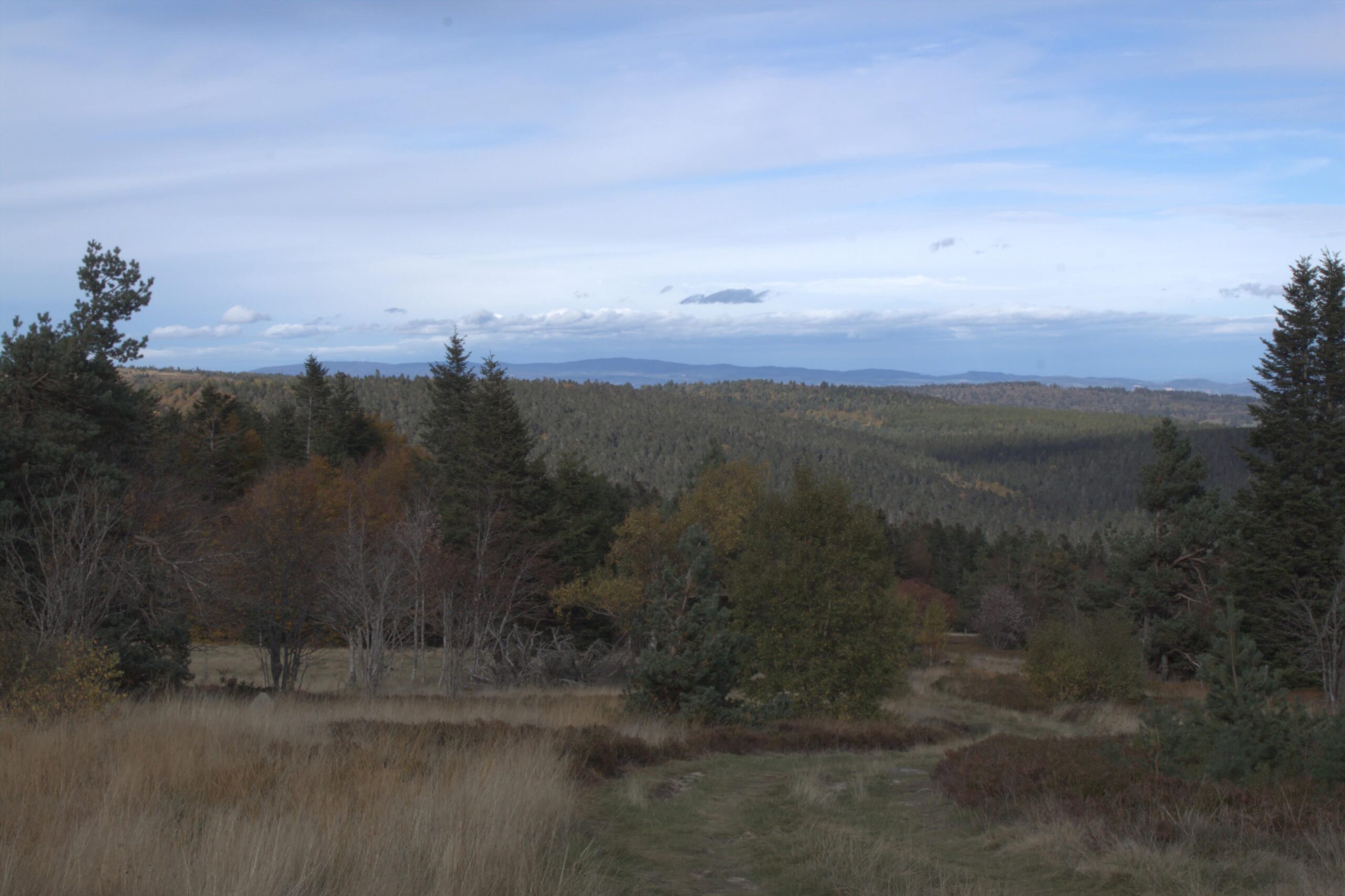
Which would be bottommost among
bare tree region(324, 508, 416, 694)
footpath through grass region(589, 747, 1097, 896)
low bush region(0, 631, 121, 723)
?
bare tree region(324, 508, 416, 694)

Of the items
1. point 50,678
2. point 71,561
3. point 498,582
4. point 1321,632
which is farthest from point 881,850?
point 1321,632

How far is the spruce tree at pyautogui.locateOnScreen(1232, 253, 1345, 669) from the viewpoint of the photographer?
1318 inches

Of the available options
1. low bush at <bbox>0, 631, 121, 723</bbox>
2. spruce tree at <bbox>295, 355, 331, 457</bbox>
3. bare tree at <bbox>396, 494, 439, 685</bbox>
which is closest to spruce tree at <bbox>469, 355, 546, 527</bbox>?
bare tree at <bbox>396, 494, 439, 685</bbox>

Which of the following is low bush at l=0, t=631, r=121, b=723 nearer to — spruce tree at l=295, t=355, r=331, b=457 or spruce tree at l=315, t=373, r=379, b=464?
spruce tree at l=315, t=373, r=379, b=464

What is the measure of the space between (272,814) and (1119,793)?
6.72 meters

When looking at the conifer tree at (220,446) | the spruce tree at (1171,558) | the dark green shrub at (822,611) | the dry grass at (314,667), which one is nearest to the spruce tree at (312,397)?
the conifer tree at (220,446)

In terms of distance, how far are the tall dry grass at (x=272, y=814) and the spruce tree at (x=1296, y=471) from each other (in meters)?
34.9

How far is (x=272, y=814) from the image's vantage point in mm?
5234

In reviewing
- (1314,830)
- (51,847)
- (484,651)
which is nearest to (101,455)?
(484,651)

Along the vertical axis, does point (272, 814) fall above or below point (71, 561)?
below

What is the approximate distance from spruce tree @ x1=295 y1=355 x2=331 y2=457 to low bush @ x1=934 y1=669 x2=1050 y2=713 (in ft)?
131

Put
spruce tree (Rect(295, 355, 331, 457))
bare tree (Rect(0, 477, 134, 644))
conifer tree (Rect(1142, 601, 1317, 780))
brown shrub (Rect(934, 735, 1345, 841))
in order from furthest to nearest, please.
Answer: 1. spruce tree (Rect(295, 355, 331, 457))
2. bare tree (Rect(0, 477, 134, 644))
3. conifer tree (Rect(1142, 601, 1317, 780))
4. brown shrub (Rect(934, 735, 1345, 841))

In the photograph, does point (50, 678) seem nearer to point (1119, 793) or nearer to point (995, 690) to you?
point (1119, 793)

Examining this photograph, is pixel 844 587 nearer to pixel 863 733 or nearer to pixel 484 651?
pixel 863 733
